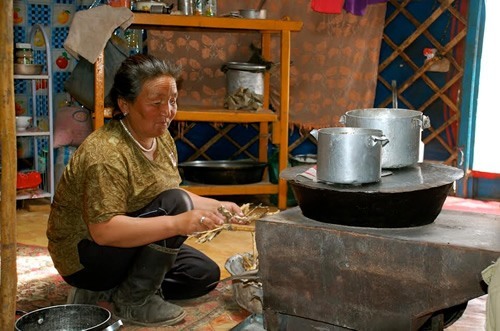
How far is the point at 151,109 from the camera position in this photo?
208 cm

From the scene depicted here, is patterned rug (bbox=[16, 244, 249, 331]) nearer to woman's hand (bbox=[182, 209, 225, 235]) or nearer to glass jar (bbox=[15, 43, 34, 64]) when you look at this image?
woman's hand (bbox=[182, 209, 225, 235])

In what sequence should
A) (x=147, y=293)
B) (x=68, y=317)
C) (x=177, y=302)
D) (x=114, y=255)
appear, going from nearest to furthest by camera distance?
(x=68, y=317), (x=114, y=255), (x=147, y=293), (x=177, y=302)

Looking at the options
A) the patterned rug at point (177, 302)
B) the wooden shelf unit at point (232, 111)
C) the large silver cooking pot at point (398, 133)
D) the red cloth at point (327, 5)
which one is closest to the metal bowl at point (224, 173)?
the wooden shelf unit at point (232, 111)

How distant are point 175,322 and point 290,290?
65cm

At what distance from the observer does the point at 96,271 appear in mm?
2119

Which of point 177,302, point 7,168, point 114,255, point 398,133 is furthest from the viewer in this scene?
point 177,302

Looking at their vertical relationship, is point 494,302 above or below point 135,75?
below

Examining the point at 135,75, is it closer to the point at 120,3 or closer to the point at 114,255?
the point at 114,255

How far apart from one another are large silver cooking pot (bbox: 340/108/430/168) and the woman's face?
580 millimetres

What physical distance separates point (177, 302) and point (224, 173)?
151 centimetres

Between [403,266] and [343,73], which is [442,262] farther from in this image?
[343,73]

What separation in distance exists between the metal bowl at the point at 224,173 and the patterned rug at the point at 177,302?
1241 millimetres

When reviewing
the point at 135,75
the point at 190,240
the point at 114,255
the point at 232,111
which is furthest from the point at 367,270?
the point at 232,111

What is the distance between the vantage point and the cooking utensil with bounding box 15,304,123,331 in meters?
1.88
